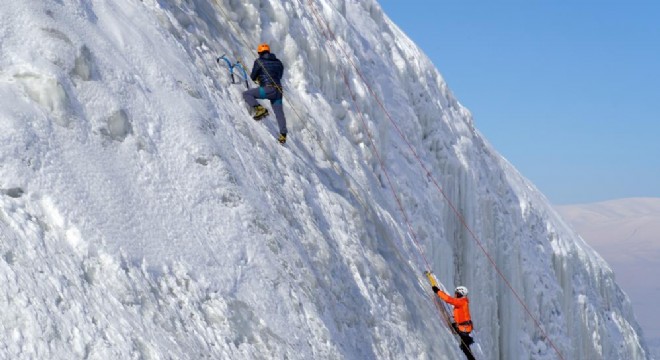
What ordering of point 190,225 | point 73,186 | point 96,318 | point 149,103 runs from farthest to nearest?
1. point 149,103
2. point 190,225
3. point 73,186
4. point 96,318

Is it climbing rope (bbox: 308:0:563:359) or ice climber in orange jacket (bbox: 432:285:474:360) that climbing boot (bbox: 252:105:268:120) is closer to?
ice climber in orange jacket (bbox: 432:285:474:360)

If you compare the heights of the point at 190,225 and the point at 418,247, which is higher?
the point at 190,225

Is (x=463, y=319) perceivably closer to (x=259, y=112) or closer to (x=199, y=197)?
(x=259, y=112)

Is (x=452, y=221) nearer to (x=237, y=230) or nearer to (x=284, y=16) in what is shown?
(x=284, y=16)

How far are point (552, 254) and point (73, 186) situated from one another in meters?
16.1

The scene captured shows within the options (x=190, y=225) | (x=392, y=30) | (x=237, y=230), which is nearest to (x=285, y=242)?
(x=237, y=230)

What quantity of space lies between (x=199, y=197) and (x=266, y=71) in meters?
3.22

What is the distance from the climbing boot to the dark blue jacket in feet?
1.47

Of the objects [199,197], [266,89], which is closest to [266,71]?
[266,89]

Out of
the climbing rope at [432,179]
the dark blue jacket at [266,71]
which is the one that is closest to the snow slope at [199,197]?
the climbing rope at [432,179]

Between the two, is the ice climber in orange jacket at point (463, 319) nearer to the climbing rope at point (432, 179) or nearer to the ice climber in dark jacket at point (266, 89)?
the climbing rope at point (432, 179)

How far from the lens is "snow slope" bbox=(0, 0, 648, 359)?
6.37m

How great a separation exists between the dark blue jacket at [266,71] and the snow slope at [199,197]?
15.8 inches

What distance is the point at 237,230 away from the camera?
8.32 meters
